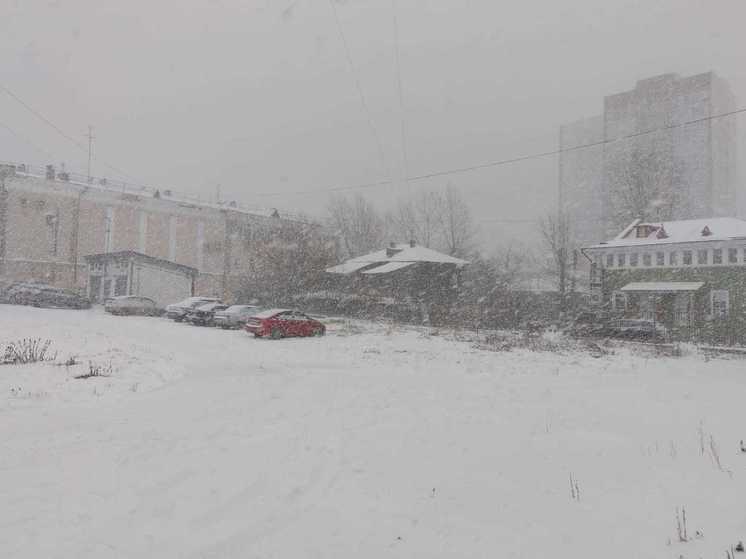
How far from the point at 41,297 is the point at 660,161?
53452 millimetres

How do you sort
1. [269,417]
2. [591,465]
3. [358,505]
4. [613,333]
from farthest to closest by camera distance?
[613,333] < [269,417] < [591,465] < [358,505]

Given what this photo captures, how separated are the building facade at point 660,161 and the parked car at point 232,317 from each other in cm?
3873

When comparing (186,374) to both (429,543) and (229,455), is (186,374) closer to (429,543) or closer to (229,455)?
(229,455)

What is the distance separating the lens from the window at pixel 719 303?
30.8 meters

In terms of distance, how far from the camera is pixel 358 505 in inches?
191

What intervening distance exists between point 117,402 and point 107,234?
4263cm

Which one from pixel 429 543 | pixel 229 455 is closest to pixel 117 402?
pixel 229 455

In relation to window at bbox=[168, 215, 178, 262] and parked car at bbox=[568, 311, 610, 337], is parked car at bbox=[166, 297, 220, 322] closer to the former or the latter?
parked car at bbox=[568, 311, 610, 337]

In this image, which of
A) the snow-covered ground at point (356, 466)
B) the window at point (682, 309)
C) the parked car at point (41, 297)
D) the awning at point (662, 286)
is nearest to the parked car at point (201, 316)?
the parked car at point (41, 297)

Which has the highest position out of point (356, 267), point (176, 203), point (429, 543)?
point (176, 203)

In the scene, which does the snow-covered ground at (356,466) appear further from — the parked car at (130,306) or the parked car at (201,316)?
the parked car at (130,306)

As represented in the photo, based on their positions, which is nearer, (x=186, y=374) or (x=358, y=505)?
(x=358, y=505)

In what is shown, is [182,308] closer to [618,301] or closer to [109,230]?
[109,230]

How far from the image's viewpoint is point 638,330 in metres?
27.8
